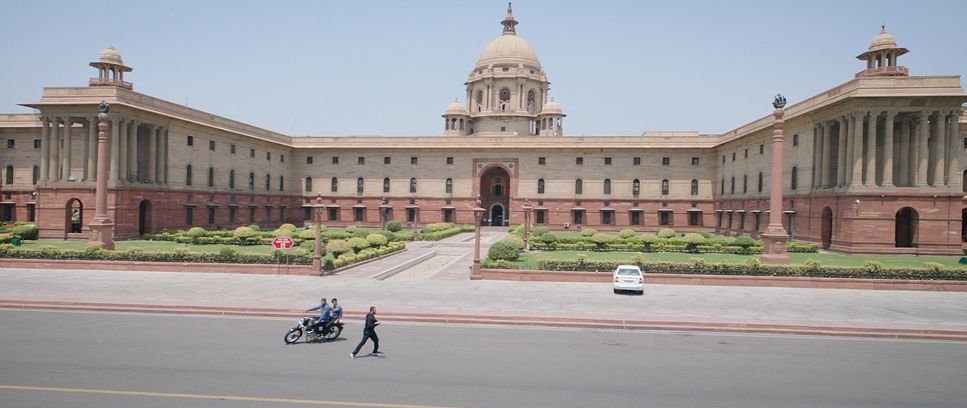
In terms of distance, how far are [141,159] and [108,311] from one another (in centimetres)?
3267

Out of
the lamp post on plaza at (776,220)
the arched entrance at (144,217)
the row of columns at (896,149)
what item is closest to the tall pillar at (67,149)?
the arched entrance at (144,217)

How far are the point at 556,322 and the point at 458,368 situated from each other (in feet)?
18.2

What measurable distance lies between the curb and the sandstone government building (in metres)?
10.4

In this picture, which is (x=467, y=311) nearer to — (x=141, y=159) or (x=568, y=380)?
(x=568, y=380)

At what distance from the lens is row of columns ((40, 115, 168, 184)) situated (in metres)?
42.1

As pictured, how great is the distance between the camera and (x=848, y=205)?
36.5 metres

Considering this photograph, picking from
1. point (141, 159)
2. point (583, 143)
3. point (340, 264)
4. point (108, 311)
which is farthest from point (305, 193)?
point (108, 311)

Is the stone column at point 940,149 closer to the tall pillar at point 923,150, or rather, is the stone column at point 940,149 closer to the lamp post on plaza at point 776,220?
the tall pillar at point 923,150

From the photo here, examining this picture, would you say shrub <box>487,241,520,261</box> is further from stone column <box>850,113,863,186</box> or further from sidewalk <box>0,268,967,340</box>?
stone column <box>850,113,863,186</box>

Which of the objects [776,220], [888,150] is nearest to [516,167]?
[888,150]

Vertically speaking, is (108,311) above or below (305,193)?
below

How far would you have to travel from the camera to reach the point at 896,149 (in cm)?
3859

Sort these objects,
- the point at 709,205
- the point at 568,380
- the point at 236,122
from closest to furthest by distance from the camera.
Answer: the point at 568,380
the point at 236,122
the point at 709,205

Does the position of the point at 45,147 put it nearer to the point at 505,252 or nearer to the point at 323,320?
the point at 505,252
